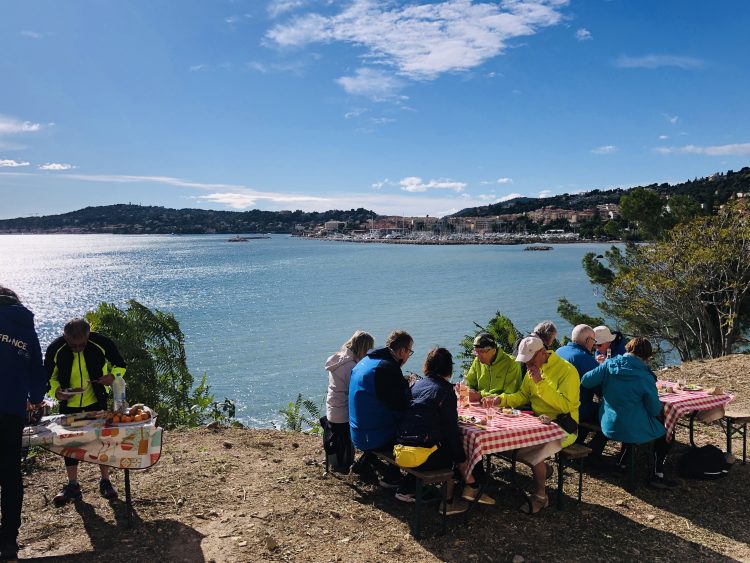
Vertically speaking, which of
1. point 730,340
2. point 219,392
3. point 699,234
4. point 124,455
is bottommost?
point 219,392

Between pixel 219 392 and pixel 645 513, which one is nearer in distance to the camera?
pixel 645 513

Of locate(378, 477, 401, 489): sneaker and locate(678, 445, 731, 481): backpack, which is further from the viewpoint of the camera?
locate(678, 445, 731, 481): backpack

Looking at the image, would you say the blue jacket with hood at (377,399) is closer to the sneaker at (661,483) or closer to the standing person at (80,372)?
the standing person at (80,372)

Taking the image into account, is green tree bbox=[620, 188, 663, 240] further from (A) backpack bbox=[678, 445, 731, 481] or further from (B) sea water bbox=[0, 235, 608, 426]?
(A) backpack bbox=[678, 445, 731, 481]

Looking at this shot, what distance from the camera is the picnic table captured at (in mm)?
4281

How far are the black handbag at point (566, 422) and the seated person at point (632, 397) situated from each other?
1.60 ft

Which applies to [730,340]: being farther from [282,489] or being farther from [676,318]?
[282,489]

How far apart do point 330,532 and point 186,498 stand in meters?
1.48

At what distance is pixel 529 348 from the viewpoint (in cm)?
498

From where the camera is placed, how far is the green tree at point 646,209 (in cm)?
2409

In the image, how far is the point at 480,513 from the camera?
4836 mm

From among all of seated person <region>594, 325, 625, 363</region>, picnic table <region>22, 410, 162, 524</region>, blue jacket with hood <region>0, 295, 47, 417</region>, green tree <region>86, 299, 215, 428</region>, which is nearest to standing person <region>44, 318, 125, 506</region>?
picnic table <region>22, 410, 162, 524</region>

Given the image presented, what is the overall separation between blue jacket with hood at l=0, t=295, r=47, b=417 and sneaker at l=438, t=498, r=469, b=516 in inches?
130

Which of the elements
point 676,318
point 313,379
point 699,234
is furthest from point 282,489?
point 313,379
